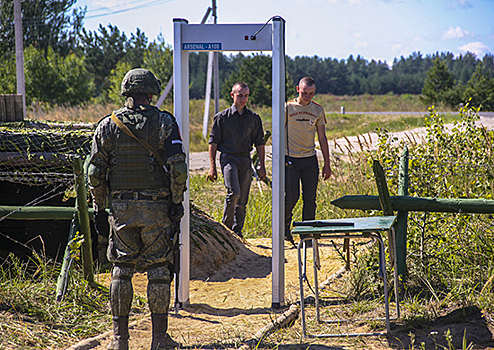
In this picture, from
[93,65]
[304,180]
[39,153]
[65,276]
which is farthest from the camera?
[93,65]

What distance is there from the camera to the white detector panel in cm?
385

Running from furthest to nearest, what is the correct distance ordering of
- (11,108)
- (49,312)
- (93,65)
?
(93,65), (11,108), (49,312)

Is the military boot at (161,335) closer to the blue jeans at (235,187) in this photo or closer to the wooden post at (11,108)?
the blue jeans at (235,187)

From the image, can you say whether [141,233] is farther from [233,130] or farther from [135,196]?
[233,130]

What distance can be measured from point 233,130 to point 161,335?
3.25m

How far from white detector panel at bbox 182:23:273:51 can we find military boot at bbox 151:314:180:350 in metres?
2.03

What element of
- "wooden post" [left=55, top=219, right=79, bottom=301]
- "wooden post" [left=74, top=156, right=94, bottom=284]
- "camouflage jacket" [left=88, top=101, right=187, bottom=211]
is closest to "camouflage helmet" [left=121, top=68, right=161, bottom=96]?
"camouflage jacket" [left=88, top=101, right=187, bottom=211]

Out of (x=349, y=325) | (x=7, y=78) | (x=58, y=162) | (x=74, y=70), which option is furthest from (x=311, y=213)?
(x=74, y=70)

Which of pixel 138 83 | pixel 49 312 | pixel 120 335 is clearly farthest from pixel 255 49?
pixel 49 312

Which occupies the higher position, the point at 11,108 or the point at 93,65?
the point at 93,65

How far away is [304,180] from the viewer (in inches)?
232

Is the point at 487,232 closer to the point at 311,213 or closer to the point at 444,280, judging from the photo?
the point at 444,280

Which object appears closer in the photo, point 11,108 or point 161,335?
point 161,335

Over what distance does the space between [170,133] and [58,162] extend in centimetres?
220
